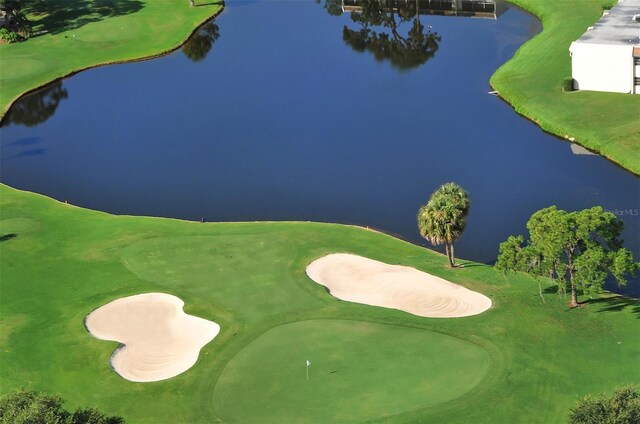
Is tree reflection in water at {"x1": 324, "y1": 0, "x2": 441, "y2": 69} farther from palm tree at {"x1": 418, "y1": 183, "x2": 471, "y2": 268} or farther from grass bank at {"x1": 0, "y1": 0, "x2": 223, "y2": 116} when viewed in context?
palm tree at {"x1": 418, "y1": 183, "x2": 471, "y2": 268}

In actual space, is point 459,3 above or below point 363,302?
above

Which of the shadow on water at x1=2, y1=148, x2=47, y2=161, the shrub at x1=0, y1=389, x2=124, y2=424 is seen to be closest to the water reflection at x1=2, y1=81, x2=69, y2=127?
the shadow on water at x1=2, y1=148, x2=47, y2=161

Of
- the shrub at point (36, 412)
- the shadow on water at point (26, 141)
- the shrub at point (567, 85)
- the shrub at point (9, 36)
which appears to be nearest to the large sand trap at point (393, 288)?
the shrub at point (36, 412)

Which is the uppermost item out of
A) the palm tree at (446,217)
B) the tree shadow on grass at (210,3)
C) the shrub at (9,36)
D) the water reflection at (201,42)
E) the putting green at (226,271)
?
the tree shadow on grass at (210,3)

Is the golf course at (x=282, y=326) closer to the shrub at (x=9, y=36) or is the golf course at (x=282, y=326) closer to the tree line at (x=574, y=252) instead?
the tree line at (x=574, y=252)

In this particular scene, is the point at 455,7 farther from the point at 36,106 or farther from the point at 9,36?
the point at 9,36

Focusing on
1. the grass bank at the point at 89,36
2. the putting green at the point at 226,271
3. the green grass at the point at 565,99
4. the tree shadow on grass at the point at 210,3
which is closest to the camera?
the putting green at the point at 226,271

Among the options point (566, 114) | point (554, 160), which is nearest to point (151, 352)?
point (554, 160)

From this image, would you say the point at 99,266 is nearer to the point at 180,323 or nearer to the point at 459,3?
the point at 180,323
